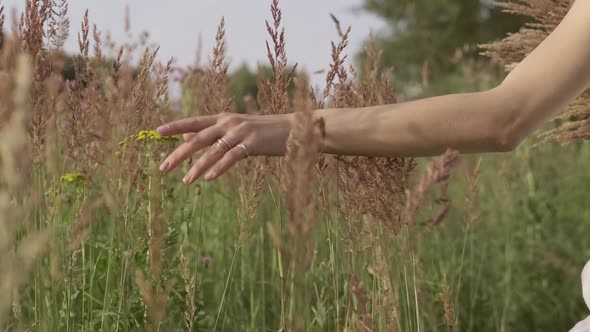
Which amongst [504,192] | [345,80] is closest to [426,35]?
[504,192]

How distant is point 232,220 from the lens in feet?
12.5

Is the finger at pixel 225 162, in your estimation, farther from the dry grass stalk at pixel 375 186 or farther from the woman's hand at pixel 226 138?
the dry grass stalk at pixel 375 186

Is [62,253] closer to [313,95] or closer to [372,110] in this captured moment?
[313,95]

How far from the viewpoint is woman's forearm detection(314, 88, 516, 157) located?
6.13 feet

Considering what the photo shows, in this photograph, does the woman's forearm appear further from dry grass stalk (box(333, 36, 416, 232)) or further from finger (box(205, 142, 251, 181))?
finger (box(205, 142, 251, 181))

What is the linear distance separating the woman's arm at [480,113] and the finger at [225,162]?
232 mm

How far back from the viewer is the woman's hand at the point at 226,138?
1.77 m

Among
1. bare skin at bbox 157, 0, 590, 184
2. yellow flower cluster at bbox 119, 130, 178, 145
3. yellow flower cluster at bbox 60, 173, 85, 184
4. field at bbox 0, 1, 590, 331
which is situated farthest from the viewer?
yellow flower cluster at bbox 60, 173, 85, 184

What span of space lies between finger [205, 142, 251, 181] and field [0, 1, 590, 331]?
0.43 ft

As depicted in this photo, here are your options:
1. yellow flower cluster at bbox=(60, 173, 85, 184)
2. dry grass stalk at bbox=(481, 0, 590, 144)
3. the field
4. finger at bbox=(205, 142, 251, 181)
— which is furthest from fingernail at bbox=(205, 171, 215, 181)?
dry grass stalk at bbox=(481, 0, 590, 144)

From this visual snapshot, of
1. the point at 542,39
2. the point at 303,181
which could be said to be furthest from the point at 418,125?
the point at 542,39

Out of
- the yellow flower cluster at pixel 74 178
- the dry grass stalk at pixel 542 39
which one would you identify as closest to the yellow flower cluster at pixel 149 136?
the yellow flower cluster at pixel 74 178

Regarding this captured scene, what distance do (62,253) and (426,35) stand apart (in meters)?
18.2

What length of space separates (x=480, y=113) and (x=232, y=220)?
82.0 inches
